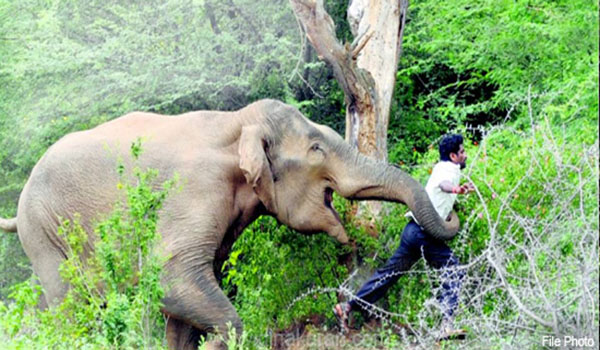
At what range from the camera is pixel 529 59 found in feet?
55.3

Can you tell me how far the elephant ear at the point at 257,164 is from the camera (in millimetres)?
10211

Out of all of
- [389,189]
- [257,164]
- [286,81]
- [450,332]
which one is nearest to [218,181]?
[257,164]

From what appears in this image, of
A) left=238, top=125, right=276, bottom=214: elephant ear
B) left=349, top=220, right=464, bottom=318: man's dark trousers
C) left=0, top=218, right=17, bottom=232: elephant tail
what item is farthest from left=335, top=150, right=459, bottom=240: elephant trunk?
left=0, top=218, right=17, bottom=232: elephant tail

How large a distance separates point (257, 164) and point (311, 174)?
26.9 inches

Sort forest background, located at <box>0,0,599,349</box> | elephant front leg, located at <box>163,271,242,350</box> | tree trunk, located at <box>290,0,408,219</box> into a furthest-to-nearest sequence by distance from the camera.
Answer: tree trunk, located at <box>290,0,408,219</box> < forest background, located at <box>0,0,599,349</box> < elephant front leg, located at <box>163,271,242,350</box>

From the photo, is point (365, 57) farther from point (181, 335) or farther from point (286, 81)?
point (286, 81)

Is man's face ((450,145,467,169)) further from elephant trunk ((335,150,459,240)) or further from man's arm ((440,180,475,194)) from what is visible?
elephant trunk ((335,150,459,240))

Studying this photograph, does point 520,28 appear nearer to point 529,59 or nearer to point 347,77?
point 529,59

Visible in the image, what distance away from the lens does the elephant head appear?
10.5 metres

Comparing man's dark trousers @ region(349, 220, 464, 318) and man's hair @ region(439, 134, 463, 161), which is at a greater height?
man's hair @ region(439, 134, 463, 161)

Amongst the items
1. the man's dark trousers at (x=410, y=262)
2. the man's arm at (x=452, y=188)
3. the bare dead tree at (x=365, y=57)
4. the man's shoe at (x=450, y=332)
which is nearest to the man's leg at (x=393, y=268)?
the man's dark trousers at (x=410, y=262)

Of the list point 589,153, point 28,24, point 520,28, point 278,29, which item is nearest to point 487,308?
point 589,153

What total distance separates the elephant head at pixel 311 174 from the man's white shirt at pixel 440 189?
0.14m

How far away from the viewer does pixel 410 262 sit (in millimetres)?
11125
